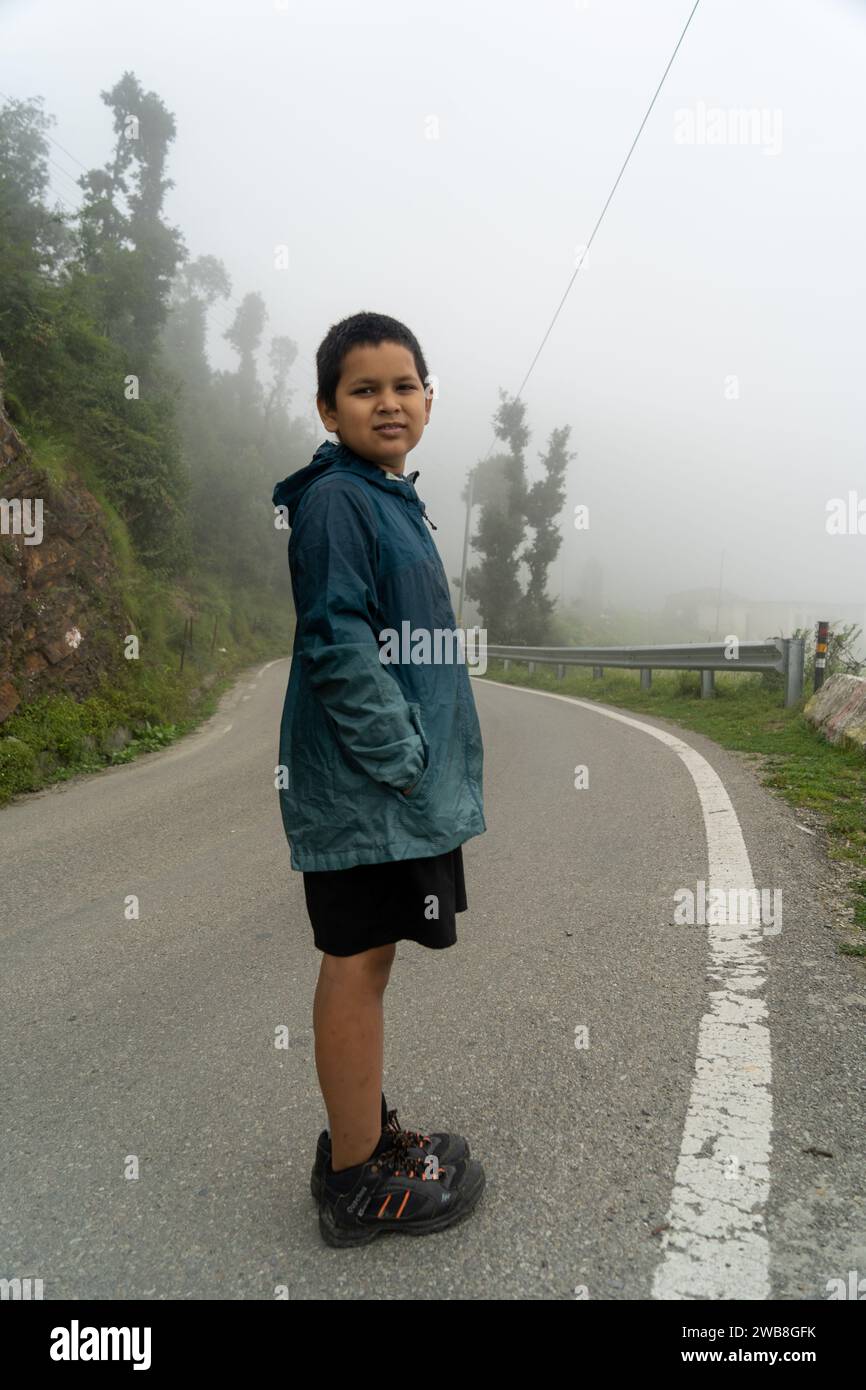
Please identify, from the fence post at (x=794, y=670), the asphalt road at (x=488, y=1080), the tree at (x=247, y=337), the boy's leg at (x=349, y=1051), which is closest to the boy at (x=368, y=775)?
the boy's leg at (x=349, y=1051)

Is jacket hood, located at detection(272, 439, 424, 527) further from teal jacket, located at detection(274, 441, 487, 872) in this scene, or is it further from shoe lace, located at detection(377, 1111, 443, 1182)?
shoe lace, located at detection(377, 1111, 443, 1182)

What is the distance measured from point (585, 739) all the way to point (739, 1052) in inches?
244

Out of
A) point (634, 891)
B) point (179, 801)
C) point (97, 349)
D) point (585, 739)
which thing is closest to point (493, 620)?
point (97, 349)

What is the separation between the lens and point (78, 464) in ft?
44.0

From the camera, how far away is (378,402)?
189 centimetres

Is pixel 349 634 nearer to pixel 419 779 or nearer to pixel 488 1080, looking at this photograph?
pixel 419 779

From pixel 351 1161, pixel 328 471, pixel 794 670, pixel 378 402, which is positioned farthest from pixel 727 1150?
pixel 794 670

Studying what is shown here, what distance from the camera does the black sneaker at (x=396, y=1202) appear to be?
1743 millimetres

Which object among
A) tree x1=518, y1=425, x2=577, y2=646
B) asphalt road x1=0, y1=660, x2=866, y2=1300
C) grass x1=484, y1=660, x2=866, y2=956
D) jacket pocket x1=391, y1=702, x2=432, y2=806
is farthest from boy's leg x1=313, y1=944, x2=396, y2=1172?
tree x1=518, y1=425, x2=577, y2=646

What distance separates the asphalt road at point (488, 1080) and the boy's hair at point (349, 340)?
6.16 ft

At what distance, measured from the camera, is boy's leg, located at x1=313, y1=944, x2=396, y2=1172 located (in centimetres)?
176

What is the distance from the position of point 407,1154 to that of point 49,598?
887cm

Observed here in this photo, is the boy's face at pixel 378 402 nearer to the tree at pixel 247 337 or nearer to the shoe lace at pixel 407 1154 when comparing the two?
the shoe lace at pixel 407 1154
